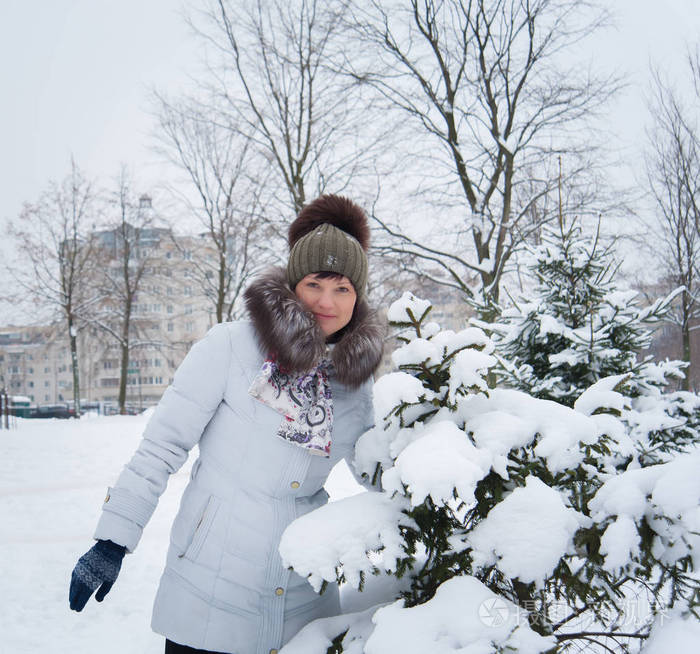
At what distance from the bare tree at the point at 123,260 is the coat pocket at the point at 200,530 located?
72.5 feet

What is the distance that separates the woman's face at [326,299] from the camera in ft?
6.44

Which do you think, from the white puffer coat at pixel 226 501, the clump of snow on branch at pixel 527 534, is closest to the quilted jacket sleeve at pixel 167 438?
the white puffer coat at pixel 226 501

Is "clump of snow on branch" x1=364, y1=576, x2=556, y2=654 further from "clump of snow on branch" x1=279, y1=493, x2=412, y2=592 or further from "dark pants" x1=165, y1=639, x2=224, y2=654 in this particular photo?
"dark pants" x1=165, y1=639, x2=224, y2=654

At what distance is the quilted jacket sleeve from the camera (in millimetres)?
1646

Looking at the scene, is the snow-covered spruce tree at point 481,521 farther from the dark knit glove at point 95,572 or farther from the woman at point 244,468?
the dark knit glove at point 95,572

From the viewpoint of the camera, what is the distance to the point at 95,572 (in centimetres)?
158

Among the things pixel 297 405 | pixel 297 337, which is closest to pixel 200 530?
pixel 297 405

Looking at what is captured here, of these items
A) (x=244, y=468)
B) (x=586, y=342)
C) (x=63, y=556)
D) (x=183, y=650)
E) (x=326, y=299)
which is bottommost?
(x=63, y=556)

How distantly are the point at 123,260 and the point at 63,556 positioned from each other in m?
20.8

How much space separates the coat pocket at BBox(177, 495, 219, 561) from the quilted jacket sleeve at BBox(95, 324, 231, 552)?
6.2 inches

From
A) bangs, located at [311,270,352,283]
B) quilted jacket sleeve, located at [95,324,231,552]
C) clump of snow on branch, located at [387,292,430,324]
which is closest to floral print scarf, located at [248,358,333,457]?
quilted jacket sleeve, located at [95,324,231,552]

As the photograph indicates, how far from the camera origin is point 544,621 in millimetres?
1325

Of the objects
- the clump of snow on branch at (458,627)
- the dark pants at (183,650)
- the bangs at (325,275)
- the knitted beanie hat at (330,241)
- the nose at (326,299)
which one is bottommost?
the dark pants at (183,650)

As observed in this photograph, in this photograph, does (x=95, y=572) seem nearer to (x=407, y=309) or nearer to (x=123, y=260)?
(x=407, y=309)
